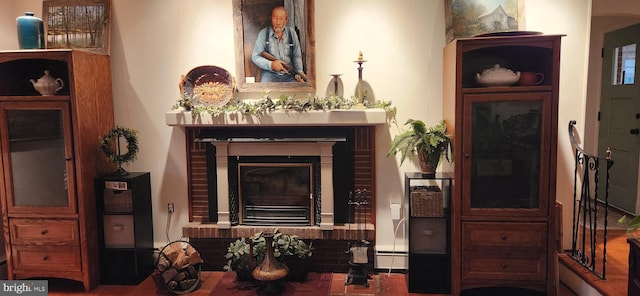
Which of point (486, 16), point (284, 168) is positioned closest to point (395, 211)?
point (284, 168)

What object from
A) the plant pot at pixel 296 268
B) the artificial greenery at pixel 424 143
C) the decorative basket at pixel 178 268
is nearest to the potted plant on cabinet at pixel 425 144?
the artificial greenery at pixel 424 143

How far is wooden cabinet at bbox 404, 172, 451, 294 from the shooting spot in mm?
A: 3104

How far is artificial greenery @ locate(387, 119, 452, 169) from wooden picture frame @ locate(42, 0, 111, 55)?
2.53m

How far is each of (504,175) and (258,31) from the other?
214 cm

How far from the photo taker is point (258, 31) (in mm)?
3365

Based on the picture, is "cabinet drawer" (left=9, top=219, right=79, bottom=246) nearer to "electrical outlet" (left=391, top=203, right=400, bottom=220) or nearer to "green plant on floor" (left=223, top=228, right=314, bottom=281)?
"green plant on floor" (left=223, top=228, right=314, bottom=281)

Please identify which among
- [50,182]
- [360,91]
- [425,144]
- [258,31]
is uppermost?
[258,31]

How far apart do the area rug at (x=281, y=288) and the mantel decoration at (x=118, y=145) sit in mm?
1215

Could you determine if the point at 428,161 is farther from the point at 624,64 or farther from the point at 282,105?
the point at 624,64

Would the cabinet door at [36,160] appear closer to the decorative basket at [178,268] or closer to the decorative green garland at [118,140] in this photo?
the decorative green garland at [118,140]

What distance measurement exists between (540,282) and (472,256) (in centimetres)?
48

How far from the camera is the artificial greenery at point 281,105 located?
3197mm

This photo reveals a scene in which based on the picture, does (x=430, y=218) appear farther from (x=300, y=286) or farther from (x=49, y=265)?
(x=49, y=265)

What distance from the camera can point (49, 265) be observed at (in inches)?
128
